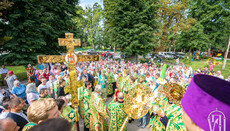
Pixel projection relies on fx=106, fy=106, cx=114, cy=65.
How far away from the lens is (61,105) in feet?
9.12

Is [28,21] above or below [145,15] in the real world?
below

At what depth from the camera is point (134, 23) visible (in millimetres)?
16391

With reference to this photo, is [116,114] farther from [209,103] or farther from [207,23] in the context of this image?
[207,23]

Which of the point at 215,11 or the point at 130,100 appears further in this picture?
the point at 215,11

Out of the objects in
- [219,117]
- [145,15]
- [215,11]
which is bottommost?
[219,117]

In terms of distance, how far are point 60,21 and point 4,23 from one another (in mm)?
4877

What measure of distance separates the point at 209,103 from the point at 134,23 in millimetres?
16997

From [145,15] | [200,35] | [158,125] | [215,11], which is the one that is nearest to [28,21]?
[158,125]

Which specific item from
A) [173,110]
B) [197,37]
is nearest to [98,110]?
[173,110]

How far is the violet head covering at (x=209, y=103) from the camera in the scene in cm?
91

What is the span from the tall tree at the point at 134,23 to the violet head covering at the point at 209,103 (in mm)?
14954

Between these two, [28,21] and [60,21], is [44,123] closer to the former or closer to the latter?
[28,21]

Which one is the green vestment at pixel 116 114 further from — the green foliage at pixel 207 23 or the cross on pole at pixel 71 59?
the green foliage at pixel 207 23

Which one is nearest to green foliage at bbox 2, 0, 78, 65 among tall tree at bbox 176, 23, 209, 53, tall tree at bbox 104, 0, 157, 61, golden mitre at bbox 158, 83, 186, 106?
tall tree at bbox 104, 0, 157, 61
